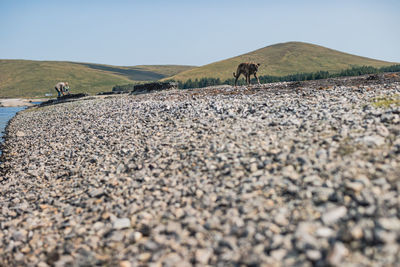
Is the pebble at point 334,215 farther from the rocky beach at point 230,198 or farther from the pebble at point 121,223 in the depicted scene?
the pebble at point 121,223

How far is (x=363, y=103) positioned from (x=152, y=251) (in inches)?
473

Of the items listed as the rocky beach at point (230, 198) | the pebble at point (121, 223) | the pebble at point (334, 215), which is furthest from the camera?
the pebble at point (121, 223)

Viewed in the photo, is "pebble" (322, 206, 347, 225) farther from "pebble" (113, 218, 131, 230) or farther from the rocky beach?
"pebble" (113, 218, 131, 230)

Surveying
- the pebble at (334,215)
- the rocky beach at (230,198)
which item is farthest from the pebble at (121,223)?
the pebble at (334,215)

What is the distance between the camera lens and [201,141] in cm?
1141

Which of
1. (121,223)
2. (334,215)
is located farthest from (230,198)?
(121,223)

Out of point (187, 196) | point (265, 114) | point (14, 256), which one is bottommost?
point (14, 256)

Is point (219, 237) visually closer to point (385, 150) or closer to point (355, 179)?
point (355, 179)

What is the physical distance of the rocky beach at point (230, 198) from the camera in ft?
17.4

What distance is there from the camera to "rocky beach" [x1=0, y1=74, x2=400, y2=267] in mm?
5289

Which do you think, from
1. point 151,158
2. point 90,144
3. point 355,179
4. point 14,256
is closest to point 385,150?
point 355,179

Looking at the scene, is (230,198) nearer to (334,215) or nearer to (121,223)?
(334,215)

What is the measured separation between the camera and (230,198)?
7.14m

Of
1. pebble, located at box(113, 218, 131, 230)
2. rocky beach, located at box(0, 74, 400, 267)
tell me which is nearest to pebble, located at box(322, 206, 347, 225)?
rocky beach, located at box(0, 74, 400, 267)
